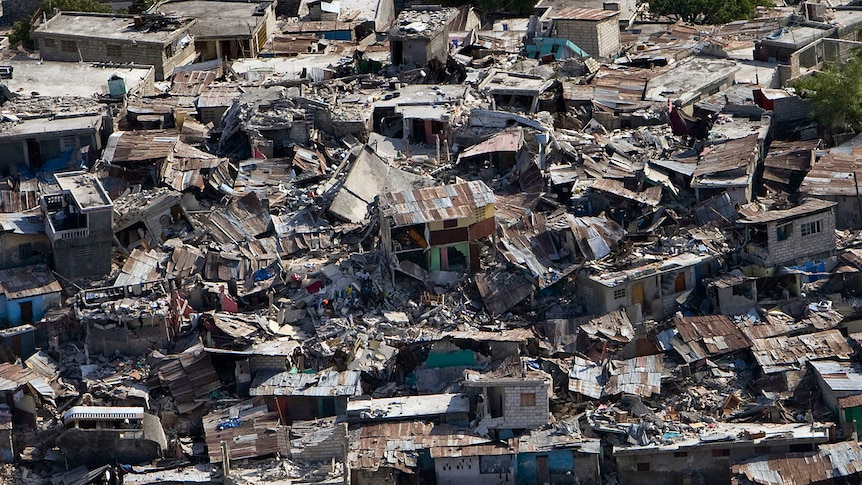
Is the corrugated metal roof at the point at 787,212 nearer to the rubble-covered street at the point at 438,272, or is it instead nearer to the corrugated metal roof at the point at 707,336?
the rubble-covered street at the point at 438,272

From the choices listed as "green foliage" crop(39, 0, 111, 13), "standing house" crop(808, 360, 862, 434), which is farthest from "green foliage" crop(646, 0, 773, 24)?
"standing house" crop(808, 360, 862, 434)

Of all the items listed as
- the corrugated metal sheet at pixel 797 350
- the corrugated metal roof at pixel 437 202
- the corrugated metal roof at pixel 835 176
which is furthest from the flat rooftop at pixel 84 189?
the corrugated metal roof at pixel 835 176

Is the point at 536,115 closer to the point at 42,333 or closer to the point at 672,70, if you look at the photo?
the point at 672,70

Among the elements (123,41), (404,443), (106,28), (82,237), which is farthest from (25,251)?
(106,28)

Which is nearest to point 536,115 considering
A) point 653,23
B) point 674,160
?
point 674,160

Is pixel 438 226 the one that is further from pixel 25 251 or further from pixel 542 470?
pixel 25 251

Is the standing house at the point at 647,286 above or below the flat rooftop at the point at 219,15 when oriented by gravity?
below

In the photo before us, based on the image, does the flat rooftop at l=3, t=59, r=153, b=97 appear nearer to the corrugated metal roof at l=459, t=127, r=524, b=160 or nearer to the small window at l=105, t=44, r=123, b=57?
the small window at l=105, t=44, r=123, b=57
